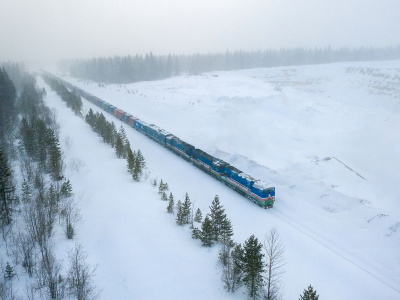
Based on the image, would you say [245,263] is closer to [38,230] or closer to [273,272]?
[273,272]

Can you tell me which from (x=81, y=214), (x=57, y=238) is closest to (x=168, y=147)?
(x=81, y=214)

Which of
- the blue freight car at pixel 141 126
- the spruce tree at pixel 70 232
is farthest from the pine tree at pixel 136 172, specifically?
the blue freight car at pixel 141 126

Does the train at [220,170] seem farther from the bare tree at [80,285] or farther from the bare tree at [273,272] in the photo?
the bare tree at [80,285]

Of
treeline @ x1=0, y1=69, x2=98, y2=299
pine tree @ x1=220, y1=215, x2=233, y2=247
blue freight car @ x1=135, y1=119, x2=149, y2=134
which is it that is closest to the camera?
treeline @ x1=0, y1=69, x2=98, y2=299

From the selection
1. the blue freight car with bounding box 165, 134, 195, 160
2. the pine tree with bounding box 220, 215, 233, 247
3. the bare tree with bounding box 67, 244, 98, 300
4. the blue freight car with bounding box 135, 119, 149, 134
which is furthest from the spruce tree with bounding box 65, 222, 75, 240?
the blue freight car with bounding box 135, 119, 149, 134

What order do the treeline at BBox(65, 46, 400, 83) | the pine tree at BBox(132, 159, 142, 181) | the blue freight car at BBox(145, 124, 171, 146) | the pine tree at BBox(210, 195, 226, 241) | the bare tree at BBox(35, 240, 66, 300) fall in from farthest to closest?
the treeline at BBox(65, 46, 400, 83) < the blue freight car at BBox(145, 124, 171, 146) < the pine tree at BBox(132, 159, 142, 181) < the pine tree at BBox(210, 195, 226, 241) < the bare tree at BBox(35, 240, 66, 300)

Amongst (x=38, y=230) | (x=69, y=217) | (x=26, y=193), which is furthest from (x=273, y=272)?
(x=26, y=193)

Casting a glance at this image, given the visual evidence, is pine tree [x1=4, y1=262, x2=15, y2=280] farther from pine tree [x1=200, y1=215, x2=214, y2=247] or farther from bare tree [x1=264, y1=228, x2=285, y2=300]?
bare tree [x1=264, y1=228, x2=285, y2=300]

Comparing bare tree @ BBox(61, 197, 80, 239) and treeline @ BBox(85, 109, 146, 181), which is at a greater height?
treeline @ BBox(85, 109, 146, 181)
